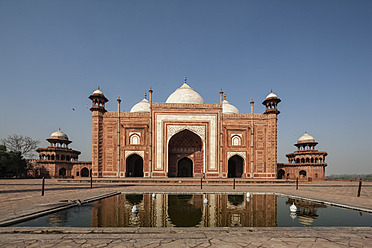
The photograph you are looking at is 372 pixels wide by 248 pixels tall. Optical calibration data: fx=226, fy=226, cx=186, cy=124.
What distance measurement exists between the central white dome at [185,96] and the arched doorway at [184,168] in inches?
294

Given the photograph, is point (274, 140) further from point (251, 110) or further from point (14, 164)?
point (14, 164)

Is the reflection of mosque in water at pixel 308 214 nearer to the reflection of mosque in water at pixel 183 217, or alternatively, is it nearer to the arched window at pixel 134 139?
the reflection of mosque in water at pixel 183 217

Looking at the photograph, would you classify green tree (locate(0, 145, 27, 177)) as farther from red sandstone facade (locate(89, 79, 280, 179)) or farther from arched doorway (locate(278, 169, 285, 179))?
arched doorway (locate(278, 169, 285, 179))

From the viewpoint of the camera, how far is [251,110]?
1042 inches

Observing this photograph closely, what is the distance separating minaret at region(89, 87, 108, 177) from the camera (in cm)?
2437

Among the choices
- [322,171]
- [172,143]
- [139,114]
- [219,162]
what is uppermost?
[139,114]

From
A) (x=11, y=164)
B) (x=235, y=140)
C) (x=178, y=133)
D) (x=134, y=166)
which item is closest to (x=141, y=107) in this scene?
(x=178, y=133)

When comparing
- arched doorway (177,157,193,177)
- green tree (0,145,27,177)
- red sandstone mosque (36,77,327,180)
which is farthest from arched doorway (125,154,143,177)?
green tree (0,145,27,177)

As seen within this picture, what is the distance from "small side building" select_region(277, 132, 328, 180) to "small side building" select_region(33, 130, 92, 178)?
27.1 meters

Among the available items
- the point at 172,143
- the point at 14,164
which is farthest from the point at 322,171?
the point at 14,164

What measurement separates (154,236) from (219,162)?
855 inches

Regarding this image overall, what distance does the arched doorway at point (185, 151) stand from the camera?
26.8m

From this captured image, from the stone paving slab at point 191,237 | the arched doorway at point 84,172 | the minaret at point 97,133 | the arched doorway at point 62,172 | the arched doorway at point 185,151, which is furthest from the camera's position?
the arched doorway at point 84,172

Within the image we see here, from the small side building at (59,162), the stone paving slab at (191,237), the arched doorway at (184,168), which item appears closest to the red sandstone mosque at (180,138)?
the arched doorway at (184,168)
